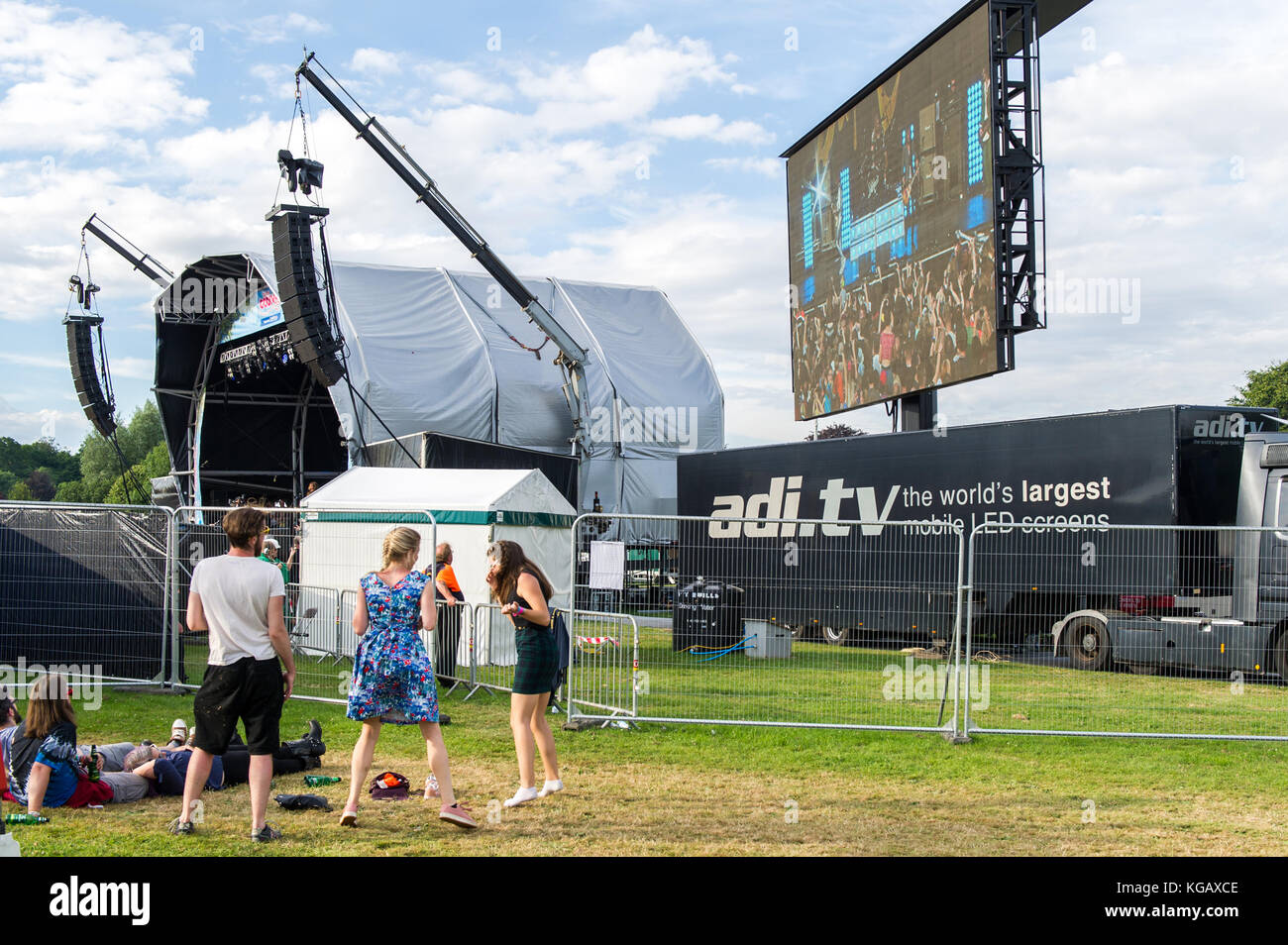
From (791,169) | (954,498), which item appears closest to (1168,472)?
(954,498)

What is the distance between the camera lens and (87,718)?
31.3 feet

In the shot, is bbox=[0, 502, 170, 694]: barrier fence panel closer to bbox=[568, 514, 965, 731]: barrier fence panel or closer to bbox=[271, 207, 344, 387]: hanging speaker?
bbox=[568, 514, 965, 731]: barrier fence panel

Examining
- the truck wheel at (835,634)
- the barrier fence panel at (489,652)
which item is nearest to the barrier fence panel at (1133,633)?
the truck wheel at (835,634)

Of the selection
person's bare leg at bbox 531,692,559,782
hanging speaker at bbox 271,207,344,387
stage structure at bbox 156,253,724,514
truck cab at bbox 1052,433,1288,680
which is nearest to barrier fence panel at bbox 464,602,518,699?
person's bare leg at bbox 531,692,559,782

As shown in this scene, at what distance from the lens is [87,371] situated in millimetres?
32906

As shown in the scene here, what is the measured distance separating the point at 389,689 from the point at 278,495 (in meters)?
30.4

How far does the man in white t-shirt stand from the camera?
5.76 meters

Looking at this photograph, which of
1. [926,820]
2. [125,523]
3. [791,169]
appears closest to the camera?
[926,820]

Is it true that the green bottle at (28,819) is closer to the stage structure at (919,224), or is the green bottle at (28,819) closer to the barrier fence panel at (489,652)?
the barrier fence panel at (489,652)

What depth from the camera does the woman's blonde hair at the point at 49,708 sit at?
6383mm

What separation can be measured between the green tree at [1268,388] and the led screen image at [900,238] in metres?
47.8

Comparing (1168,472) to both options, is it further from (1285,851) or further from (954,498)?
(1285,851)

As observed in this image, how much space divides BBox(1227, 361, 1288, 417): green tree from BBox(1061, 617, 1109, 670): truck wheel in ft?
170

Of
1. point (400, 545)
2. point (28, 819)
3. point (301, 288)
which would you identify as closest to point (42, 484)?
point (301, 288)
